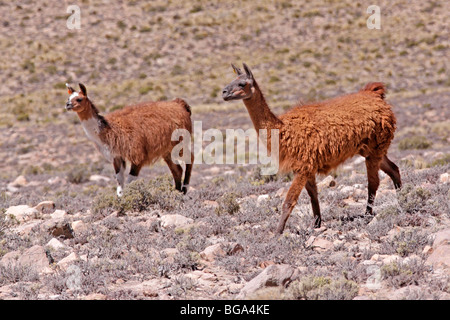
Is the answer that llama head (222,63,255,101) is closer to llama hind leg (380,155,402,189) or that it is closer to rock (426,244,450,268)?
llama hind leg (380,155,402,189)

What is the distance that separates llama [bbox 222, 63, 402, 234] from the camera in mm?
7254

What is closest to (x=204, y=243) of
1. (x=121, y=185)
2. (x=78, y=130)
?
(x=121, y=185)

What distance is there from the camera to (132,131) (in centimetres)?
1083

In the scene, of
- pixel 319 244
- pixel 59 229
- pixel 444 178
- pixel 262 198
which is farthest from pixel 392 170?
pixel 59 229

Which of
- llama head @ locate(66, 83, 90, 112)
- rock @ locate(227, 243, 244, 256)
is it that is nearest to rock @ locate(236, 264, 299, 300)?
rock @ locate(227, 243, 244, 256)

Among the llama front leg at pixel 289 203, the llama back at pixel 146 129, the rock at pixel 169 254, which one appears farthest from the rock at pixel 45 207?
the llama front leg at pixel 289 203

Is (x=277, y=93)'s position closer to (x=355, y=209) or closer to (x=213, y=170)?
(x=213, y=170)

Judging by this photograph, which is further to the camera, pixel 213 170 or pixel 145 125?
pixel 213 170

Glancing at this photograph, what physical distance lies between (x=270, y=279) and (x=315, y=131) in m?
2.74

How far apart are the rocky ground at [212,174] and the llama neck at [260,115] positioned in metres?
1.41

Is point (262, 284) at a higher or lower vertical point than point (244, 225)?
higher

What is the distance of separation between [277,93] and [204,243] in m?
24.8

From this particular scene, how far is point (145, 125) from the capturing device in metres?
11.0
